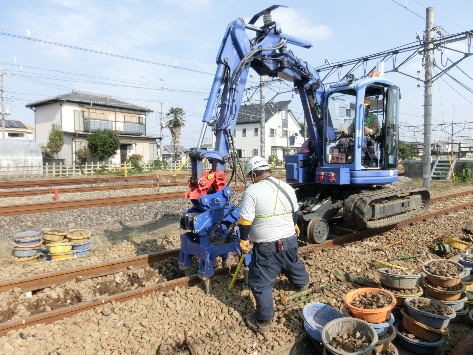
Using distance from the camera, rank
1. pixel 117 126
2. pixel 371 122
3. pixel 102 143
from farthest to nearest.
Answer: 1. pixel 117 126
2. pixel 102 143
3. pixel 371 122

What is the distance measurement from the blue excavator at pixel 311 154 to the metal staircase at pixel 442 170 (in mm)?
14011

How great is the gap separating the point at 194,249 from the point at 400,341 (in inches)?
112

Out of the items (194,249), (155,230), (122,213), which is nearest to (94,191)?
(122,213)

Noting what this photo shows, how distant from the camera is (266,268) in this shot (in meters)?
4.08

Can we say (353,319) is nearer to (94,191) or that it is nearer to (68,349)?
(68,349)

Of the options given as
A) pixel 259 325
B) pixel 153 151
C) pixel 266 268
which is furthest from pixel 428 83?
pixel 153 151

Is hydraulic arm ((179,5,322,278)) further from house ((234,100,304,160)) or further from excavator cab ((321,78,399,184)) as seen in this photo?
house ((234,100,304,160))

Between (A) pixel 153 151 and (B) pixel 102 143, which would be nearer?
(B) pixel 102 143

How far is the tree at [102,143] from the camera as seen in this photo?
30.9 meters

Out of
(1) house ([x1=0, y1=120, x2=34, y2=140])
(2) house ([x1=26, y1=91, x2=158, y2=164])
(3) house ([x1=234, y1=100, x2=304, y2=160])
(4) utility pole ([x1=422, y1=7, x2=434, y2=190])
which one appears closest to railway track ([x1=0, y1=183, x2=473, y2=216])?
(4) utility pole ([x1=422, y1=7, x2=434, y2=190])

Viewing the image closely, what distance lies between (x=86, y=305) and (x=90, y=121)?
112ft

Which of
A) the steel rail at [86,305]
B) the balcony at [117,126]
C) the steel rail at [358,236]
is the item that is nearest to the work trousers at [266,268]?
the steel rail at [86,305]

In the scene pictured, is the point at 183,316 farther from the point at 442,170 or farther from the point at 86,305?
the point at 442,170

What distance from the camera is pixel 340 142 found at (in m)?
7.48
